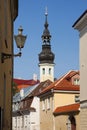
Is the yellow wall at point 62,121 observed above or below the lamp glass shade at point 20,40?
below

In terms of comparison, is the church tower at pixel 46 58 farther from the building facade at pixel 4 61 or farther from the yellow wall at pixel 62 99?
the building facade at pixel 4 61

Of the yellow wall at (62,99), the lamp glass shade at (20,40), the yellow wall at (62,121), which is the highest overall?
the yellow wall at (62,99)

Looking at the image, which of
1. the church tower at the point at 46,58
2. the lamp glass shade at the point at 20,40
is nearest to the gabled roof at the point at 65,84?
the lamp glass shade at the point at 20,40

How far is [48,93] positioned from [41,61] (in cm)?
6187

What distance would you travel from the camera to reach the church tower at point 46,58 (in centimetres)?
10106

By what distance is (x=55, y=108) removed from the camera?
1646 inches

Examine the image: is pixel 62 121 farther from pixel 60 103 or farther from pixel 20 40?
pixel 20 40

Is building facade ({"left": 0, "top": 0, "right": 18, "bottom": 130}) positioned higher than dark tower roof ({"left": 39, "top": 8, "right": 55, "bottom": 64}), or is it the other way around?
dark tower roof ({"left": 39, "top": 8, "right": 55, "bottom": 64})

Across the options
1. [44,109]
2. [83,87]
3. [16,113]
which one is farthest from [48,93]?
[16,113]

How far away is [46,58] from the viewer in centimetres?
10462

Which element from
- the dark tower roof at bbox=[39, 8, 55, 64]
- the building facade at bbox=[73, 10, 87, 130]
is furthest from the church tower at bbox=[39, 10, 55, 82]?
the building facade at bbox=[73, 10, 87, 130]

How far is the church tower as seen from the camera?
101062 mm

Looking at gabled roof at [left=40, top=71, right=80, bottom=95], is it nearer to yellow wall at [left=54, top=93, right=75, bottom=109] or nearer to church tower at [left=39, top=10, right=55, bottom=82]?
yellow wall at [left=54, top=93, right=75, bottom=109]

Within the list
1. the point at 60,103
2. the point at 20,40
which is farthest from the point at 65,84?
the point at 20,40
